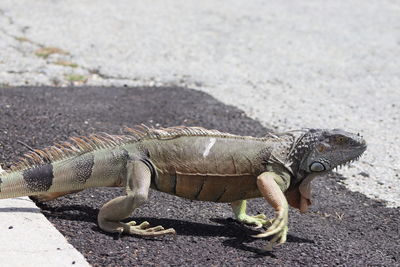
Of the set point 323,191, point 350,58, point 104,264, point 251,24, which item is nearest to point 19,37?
point 251,24

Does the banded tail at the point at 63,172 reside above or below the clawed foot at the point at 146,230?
above

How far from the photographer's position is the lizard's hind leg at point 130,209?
16.1 feet

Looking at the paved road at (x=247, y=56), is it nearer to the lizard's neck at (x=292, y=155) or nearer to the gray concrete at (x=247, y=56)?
the gray concrete at (x=247, y=56)

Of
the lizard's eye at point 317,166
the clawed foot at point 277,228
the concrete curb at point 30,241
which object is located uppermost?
the lizard's eye at point 317,166

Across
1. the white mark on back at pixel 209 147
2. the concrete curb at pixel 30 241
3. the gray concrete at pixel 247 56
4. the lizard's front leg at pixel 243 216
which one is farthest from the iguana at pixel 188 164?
the gray concrete at pixel 247 56

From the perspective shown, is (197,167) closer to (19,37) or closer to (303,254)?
(303,254)

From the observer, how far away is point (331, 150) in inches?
205

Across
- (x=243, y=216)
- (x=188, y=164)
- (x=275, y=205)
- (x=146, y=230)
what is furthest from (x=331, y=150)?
(x=146, y=230)

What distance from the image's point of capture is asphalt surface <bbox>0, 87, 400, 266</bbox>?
4.76 metres

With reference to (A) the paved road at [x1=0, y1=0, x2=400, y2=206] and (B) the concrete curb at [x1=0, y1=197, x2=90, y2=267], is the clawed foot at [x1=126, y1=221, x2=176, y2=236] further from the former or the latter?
(A) the paved road at [x1=0, y1=0, x2=400, y2=206]

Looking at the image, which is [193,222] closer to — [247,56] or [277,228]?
[277,228]

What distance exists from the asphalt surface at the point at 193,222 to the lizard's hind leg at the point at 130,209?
0.21 ft

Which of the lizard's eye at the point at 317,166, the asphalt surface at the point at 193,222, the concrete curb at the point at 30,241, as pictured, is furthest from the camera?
the lizard's eye at the point at 317,166

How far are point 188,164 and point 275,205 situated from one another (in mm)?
697
